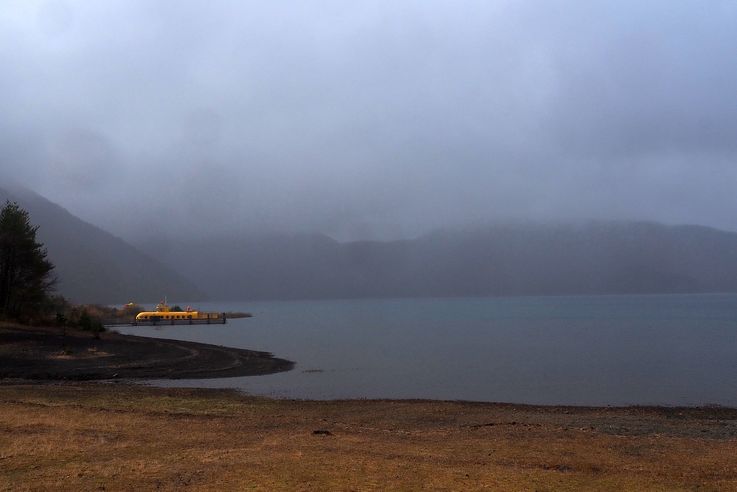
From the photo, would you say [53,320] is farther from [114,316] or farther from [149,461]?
[114,316]

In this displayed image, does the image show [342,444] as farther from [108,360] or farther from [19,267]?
[19,267]

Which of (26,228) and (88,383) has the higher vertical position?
(26,228)

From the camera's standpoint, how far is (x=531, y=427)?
A: 1702 cm

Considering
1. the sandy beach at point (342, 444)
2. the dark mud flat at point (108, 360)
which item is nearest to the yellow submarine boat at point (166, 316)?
the dark mud flat at point (108, 360)

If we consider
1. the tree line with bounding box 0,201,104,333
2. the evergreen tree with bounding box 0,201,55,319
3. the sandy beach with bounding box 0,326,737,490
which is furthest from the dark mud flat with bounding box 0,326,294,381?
the evergreen tree with bounding box 0,201,55,319

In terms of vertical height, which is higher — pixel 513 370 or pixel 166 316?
pixel 513 370

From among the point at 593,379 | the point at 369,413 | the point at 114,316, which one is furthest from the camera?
the point at 114,316

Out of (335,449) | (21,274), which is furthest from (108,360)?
(335,449)

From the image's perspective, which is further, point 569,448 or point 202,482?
point 569,448

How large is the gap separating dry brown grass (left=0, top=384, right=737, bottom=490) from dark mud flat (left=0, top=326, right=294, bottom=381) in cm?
1249

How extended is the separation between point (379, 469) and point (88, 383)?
21668 mm

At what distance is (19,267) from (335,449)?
5705 centimetres

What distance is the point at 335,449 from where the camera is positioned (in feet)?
40.3

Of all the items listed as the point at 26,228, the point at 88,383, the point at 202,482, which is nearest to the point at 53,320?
the point at 26,228
